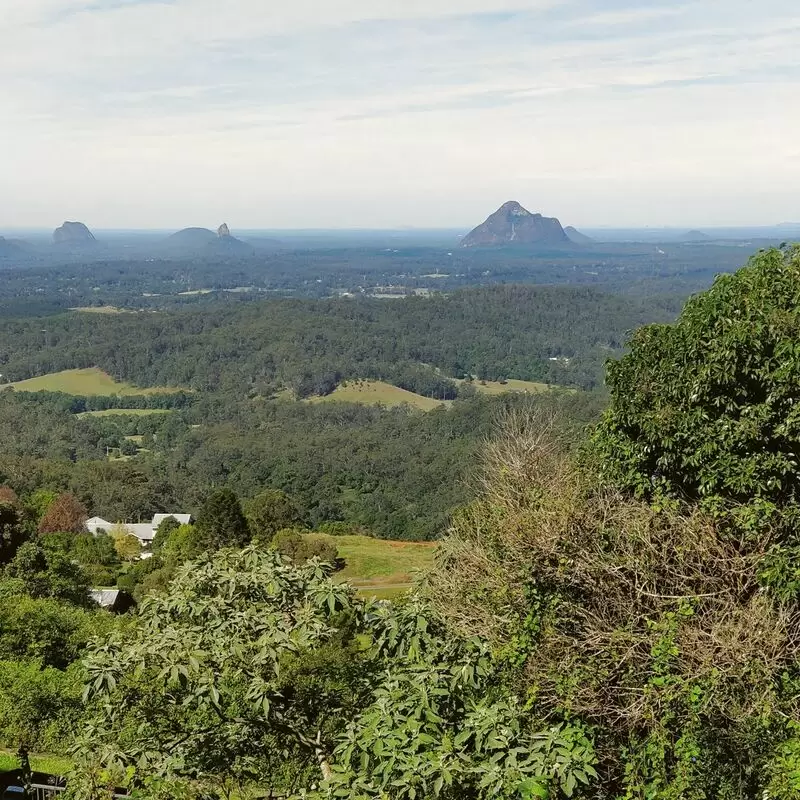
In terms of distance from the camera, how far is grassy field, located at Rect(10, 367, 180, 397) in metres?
106

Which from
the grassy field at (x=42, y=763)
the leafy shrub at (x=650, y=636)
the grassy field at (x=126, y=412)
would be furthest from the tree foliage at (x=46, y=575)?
the grassy field at (x=126, y=412)

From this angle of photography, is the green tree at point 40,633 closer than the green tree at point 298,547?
Yes

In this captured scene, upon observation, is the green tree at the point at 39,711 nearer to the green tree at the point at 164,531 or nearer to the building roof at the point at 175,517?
the green tree at the point at 164,531

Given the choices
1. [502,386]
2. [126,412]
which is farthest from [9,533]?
[502,386]

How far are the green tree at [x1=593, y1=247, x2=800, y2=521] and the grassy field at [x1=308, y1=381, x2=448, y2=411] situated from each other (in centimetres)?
9299

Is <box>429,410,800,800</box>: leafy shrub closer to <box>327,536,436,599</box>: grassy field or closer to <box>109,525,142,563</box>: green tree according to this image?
<box>327,536,436,599</box>: grassy field

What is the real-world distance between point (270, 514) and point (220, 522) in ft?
22.5

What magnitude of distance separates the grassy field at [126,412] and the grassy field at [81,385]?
8222 mm

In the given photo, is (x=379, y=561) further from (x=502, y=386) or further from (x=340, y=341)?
(x=340, y=341)

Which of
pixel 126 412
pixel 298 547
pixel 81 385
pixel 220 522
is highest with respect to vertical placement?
pixel 220 522

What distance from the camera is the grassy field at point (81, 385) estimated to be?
105875mm

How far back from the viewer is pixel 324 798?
3.49m

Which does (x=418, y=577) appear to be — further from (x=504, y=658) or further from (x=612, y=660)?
(x=612, y=660)

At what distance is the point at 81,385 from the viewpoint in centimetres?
10944
